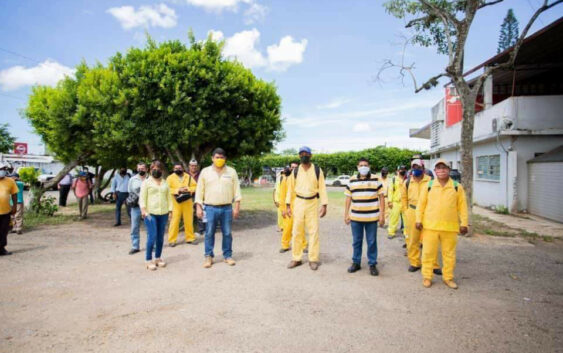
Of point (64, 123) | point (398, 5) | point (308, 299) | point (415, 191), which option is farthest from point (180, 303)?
point (398, 5)

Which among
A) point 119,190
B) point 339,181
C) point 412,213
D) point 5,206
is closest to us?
point 412,213

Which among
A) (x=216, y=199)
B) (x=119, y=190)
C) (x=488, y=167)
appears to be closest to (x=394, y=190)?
(x=216, y=199)

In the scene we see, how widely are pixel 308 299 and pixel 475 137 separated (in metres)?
13.8

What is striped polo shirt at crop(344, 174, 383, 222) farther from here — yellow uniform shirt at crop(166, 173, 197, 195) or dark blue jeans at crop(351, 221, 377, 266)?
yellow uniform shirt at crop(166, 173, 197, 195)

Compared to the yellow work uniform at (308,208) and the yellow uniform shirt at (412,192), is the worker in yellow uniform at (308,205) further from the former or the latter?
the yellow uniform shirt at (412,192)

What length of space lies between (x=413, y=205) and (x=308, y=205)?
6.28 feet

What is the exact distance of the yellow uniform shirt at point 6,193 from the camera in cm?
664

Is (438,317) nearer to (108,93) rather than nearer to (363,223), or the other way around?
(363,223)

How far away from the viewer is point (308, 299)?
4324 millimetres

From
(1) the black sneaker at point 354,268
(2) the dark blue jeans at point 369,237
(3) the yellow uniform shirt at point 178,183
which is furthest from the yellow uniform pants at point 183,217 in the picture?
(2) the dark blue jeans at point 369,237

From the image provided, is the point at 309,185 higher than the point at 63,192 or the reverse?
higher

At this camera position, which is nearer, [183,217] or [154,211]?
[154,211]

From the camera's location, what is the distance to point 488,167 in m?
14.7

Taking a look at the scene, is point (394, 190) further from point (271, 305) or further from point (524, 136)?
point (524, 136)
